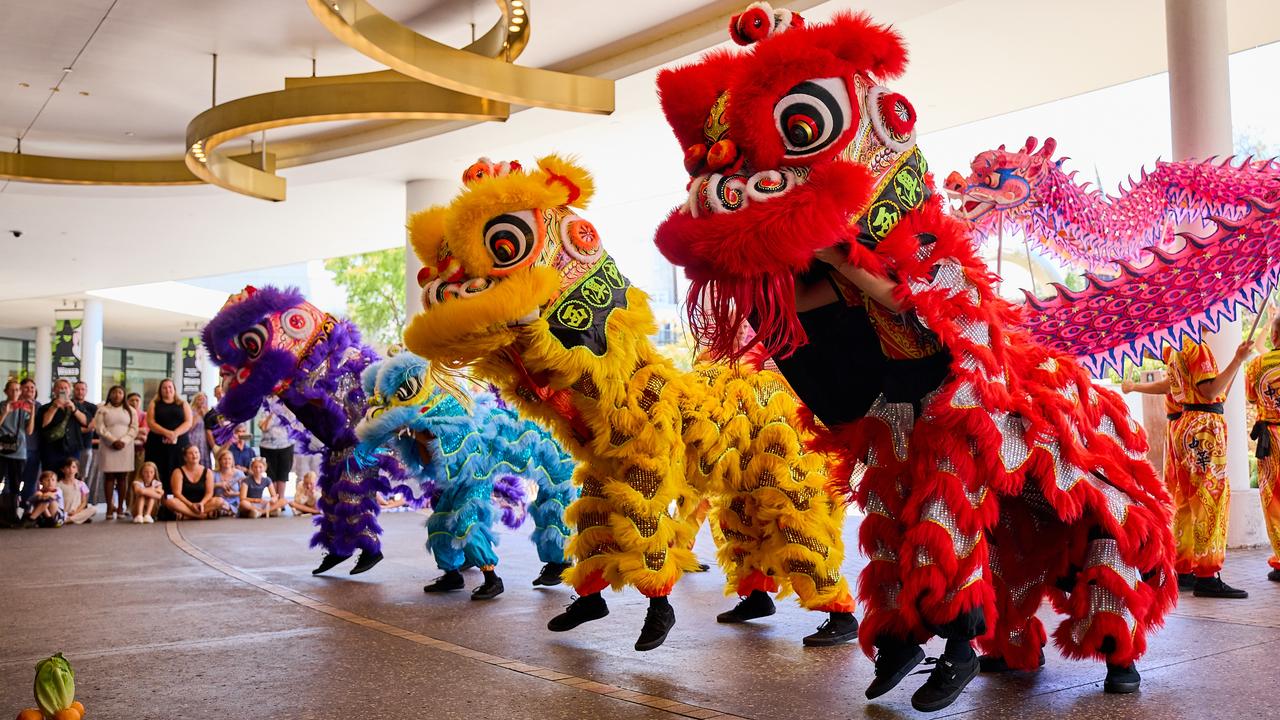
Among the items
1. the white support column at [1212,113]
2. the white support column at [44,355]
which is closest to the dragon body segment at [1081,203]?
the white support column at [1212,113]

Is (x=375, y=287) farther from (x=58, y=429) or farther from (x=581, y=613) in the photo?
(x=581, y=613)

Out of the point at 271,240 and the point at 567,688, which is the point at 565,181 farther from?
the point at 271,240

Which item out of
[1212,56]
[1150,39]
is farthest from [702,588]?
[1150,39]

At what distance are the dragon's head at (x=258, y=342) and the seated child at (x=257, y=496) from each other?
6.25 metres

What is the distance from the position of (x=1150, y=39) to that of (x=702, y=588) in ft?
20.4

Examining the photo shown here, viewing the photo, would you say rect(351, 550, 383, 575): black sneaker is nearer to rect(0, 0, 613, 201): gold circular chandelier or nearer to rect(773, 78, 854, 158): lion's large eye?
rect(0, 0, 613, 201): gold circular chandelier

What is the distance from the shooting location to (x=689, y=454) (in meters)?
3.98

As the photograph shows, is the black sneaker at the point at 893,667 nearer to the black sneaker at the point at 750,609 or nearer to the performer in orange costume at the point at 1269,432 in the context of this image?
the black sneaker at the point at 750,609

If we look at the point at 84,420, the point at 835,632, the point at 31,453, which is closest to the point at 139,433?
the point at 84,420

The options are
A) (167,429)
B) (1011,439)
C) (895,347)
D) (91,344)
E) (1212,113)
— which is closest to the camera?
(1011,439)

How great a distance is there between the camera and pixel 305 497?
12.6 m

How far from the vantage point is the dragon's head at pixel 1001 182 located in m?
5.05

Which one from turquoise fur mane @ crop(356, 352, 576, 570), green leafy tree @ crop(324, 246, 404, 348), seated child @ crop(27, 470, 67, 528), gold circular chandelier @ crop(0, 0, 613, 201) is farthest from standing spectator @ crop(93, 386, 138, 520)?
green leafy tree @ crop(324, 246, 404, 348)

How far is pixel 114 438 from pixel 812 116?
10.8m
